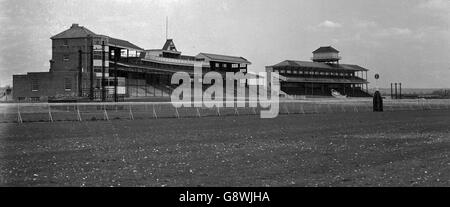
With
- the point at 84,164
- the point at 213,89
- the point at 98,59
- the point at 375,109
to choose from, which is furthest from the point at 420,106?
the point at 84,164

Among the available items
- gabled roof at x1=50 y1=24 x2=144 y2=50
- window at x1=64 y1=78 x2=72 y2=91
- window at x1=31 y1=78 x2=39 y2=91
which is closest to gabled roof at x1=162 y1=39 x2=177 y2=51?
gabled roof at x1=50 y1=24 x2=144 y2=50

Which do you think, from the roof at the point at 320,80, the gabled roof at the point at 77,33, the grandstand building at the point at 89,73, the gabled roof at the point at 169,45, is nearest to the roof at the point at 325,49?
the roof at the point at 320,80

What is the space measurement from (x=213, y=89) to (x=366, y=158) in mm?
72343

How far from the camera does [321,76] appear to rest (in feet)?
356

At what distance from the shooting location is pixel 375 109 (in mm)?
50906

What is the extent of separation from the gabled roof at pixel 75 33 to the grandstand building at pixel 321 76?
41468 mm

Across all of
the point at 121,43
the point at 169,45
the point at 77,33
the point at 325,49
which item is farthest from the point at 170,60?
the point at 325,49

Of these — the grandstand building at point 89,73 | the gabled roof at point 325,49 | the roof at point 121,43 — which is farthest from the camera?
the gabled roof at point 325,49

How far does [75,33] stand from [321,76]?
56.0 metres

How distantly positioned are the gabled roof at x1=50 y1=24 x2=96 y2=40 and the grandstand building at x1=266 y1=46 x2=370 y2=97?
41.5 metres

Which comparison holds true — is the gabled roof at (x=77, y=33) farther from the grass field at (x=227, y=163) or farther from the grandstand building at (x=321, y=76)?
the grass field at (x=227, y=163)

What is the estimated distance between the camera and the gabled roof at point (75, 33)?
237ft

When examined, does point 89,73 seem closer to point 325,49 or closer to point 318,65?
point 318,65
